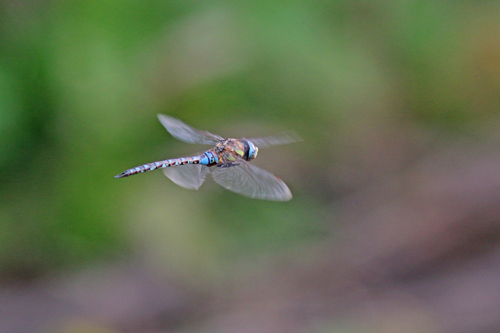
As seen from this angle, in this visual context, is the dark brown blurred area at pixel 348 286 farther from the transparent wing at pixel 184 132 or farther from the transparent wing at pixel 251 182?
the transparent wing at pixel 251 182

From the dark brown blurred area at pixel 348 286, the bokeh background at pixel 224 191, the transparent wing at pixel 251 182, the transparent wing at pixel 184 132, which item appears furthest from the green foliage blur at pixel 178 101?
the transparent wing at pixel 251 182

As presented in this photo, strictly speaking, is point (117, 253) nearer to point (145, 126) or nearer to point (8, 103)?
point (145, 126)

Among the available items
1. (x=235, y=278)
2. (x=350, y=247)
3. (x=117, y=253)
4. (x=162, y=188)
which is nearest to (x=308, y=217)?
(x=350, y=247)

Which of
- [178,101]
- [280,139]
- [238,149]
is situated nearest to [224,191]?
[178,101]

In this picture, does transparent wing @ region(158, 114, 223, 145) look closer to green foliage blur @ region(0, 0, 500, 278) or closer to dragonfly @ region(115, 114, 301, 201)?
dragonfly @ region(115, 114, 301, 201)

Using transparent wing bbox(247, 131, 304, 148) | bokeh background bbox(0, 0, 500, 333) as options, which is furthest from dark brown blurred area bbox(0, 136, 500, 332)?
transparent wing bbox(247, 131, 304, 148)
